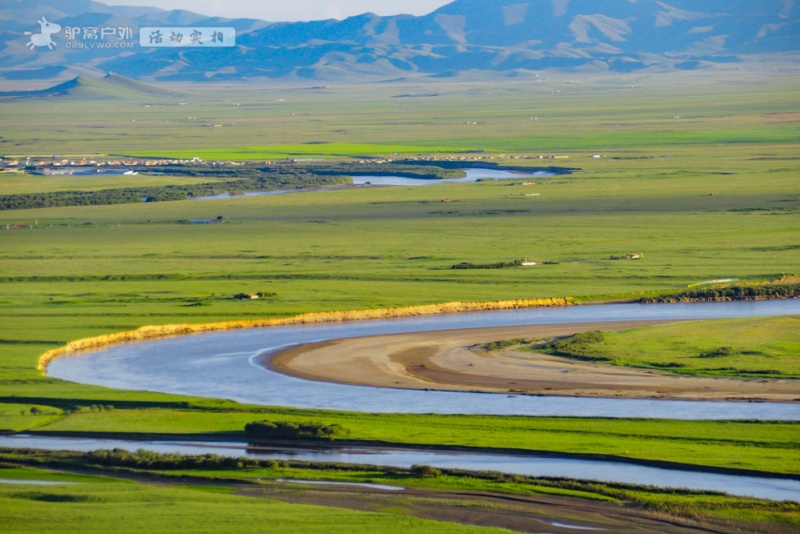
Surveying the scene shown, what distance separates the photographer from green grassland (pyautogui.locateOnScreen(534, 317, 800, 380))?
4066cm

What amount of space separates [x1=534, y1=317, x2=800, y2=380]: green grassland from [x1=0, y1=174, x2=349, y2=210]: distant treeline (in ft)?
192

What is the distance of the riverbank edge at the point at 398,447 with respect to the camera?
1192 inches

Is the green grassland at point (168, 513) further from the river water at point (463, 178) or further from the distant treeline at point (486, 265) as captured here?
the river water at point (463, 178)

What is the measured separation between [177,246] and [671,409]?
41470 millimetres

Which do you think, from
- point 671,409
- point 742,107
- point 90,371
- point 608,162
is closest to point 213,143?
point 608,162

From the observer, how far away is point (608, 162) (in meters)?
117

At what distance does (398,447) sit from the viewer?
32875mm

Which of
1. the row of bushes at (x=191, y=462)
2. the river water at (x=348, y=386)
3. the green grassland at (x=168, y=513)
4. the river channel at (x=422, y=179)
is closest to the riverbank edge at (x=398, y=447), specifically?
the row of bushes at (x=191, y=462)

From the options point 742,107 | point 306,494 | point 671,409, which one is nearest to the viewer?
point 306,494

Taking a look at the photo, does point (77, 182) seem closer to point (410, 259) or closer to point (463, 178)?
point (463, 178)

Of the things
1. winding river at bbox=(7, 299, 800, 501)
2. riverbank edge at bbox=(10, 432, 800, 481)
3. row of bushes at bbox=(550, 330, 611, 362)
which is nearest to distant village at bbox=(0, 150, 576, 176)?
winding river at bbox=(7, 299, 800, 501)

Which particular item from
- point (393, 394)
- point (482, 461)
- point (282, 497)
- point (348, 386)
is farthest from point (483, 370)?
point (282, 497)

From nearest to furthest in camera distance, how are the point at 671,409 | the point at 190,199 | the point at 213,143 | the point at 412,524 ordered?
the point at 412,524
the point at 671,409
the point at 190,199
the point at 213,143

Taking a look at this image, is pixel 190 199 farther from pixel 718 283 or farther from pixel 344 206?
pixel 718 283
